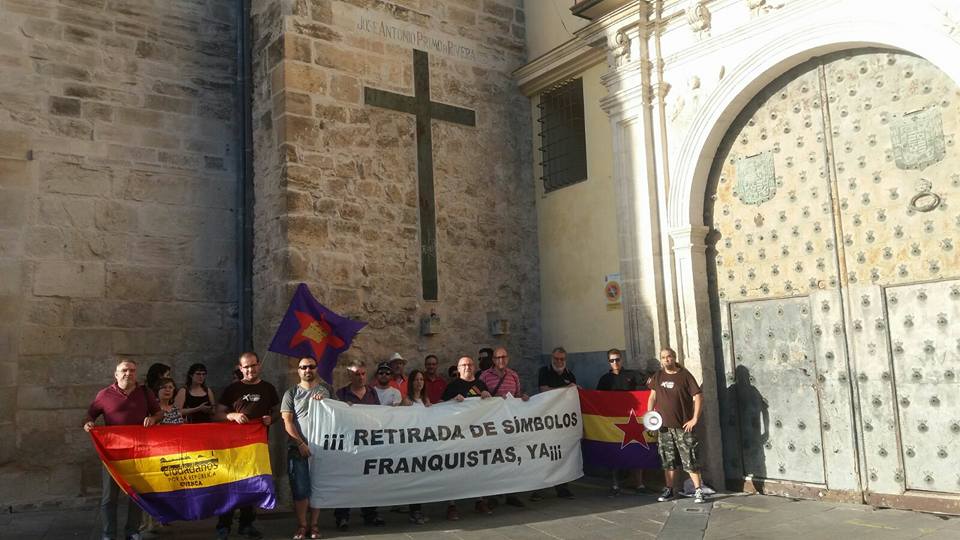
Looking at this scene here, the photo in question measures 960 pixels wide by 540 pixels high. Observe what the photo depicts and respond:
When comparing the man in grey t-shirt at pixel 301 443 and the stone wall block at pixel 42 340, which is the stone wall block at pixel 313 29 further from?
the man in grey t-shirt at pixel 301 443

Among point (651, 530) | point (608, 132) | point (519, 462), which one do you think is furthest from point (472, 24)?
point (651, 530)

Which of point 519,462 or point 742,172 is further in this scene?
point 742,172

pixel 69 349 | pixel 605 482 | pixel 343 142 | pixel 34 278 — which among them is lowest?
pixel 605 482

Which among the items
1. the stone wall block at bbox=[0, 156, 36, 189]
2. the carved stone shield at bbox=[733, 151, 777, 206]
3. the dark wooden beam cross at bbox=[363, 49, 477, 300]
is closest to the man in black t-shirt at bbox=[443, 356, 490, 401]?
the dark wooden beam cross at bbox=[363, 49, 477, 300]

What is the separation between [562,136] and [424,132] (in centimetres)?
177

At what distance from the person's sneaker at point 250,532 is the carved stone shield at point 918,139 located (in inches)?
235

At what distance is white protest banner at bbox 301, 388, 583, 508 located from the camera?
6738mm

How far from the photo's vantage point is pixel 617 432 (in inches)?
323

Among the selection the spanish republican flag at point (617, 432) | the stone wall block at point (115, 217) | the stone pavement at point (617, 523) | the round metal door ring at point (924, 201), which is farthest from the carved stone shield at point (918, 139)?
the stone wall block at point (115, 217)

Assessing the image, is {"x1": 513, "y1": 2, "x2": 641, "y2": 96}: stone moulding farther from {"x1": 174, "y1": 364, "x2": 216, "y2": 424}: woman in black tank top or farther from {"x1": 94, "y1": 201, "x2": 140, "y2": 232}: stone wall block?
{"x1": 174, "y1": 364, "x2": 216, "y2": 424}: woman in black tank top

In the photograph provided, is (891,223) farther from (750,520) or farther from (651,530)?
(651,530)

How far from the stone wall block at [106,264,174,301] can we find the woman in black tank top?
169 centimetres

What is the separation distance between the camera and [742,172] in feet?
26.9

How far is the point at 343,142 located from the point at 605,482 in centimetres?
460
